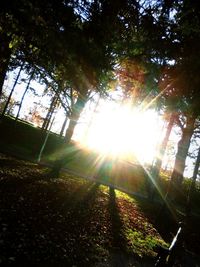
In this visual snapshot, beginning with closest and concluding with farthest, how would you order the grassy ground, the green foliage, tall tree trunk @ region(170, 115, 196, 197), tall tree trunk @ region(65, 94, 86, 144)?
the grassy ground
the green foliage
tall tree trunk @ region(65, 94, 86, 144)
tall tree trunk @ region(170, 115, 196, 197)

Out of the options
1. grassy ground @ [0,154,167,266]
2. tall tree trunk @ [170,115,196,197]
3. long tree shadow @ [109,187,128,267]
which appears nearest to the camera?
grassy ground @ [0,154,167,266]

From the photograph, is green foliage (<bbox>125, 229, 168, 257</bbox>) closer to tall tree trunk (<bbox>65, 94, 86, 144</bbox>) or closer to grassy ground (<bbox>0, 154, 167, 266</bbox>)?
grassy ground (<bbox>0, 154, 167, 266</bbox>)

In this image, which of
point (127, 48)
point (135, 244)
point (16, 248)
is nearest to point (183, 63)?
point (127, 48)

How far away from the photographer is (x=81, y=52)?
26.0ft

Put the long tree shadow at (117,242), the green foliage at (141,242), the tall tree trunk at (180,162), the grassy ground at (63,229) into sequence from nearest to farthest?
1. the grassy ground at (63,229)
2. the long tree shadow at (117,242)
3. the green foliage at (141,242)
4. the tall tree trunk at (180,162)

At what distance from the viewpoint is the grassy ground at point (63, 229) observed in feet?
19.7

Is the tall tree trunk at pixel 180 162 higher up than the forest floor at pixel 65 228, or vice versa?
the tall tree trunk at pixel 180 162

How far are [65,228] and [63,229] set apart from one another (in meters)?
0.14

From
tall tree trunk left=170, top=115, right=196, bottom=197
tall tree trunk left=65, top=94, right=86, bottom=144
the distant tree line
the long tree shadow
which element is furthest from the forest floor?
tall tree trunk left=170, top=115, right=196, bottom=197

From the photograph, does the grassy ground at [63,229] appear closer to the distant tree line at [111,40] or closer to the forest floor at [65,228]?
the forest floor at [65,228]

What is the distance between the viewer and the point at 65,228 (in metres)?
7.78

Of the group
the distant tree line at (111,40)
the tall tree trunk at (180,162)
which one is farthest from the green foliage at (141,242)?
the tall tree trunk at (180,162)

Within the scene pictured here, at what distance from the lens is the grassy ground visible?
6.00m

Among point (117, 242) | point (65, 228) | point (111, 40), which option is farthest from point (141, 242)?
point (111, 40)
